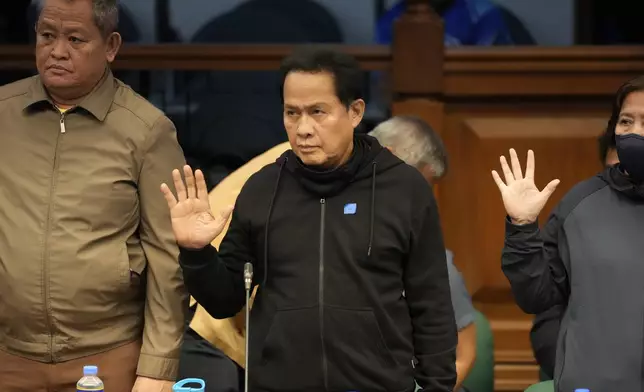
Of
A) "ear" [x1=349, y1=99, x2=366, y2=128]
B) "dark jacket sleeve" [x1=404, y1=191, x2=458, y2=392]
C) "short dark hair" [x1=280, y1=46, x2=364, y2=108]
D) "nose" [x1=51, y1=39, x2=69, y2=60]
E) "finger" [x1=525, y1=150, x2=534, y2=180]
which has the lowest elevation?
"dark jacket sleeve" [x1=404, y1=191, x2=458, y2=392]

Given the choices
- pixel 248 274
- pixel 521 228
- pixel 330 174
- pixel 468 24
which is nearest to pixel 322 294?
pixel 248 274

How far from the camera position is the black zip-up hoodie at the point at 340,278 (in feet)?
10.3

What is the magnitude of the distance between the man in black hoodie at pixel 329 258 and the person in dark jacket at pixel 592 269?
224mm

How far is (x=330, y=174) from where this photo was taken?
3.18m

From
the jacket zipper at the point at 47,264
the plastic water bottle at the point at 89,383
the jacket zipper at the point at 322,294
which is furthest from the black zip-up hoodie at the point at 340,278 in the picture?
the jacket zipper at the point at 47,264

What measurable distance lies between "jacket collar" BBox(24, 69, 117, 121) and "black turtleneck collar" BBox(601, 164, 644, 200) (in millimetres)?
1378

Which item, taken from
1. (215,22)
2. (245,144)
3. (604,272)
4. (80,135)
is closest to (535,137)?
(245,144)

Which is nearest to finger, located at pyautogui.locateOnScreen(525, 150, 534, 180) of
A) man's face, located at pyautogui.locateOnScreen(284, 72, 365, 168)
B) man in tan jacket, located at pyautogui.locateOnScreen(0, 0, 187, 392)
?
man's face, located at pyautogui.locateOnScreen(284, 72, 365, 168)

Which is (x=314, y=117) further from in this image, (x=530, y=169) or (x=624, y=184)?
(x=624, y=184)

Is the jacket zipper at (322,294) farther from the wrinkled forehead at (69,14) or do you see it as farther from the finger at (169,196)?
the wrinkled forehead at (69,14)

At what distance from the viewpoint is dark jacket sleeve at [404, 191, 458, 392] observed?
319 cm

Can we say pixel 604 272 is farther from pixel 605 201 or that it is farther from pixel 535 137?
pixel 535 137

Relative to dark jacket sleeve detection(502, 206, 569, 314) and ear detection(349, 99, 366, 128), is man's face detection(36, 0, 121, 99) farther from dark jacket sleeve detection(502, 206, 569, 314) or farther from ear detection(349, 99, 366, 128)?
dark jacket sleeve detection(502, 206, 569, 314)

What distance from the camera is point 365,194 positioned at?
3.23 m
